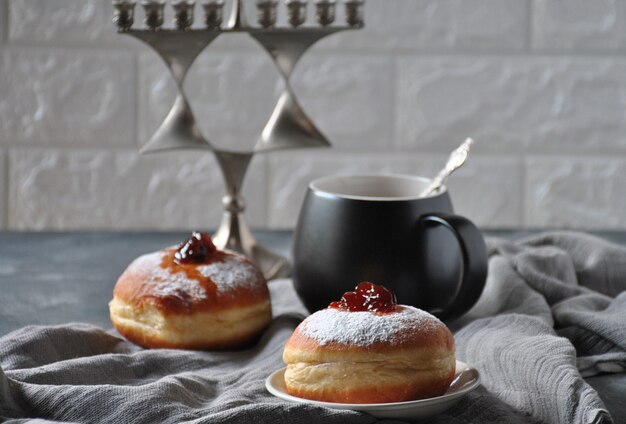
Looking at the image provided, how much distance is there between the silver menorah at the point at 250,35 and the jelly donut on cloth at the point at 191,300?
202 millimetres

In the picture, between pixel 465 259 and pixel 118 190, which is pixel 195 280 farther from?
pixel 118 190

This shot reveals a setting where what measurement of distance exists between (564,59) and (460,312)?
991mm

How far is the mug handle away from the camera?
779 millimetres

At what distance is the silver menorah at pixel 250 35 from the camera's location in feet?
3.23

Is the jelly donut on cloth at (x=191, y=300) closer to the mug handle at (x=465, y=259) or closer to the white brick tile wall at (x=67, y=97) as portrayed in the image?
the mug handle at (x=465, y=259)

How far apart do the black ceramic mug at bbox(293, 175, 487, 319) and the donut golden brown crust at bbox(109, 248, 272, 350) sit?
6cm

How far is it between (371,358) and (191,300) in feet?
0.68

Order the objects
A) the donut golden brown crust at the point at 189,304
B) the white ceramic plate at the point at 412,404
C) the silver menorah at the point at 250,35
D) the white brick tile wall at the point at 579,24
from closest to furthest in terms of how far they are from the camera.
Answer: the white ceramic plate at the point at 412,404
the donut golden brown crust at the point at 189,304
the silver menorah at the point at 250,35
the white brick tile wall at the point at 579,24

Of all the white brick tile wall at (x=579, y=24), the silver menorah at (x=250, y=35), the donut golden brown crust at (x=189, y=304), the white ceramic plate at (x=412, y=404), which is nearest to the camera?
the white ceramic plate at (x=412, y=404)

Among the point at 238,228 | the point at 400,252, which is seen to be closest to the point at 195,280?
the point at 400,252

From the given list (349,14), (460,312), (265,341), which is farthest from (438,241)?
(349,14)

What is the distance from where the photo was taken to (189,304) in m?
0.76

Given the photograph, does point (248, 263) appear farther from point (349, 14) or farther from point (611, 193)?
point (611, 193)

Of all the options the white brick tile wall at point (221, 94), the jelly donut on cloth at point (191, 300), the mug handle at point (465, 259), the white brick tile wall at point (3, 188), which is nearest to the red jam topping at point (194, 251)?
the jelly donut on cloth at point (191, 300)
